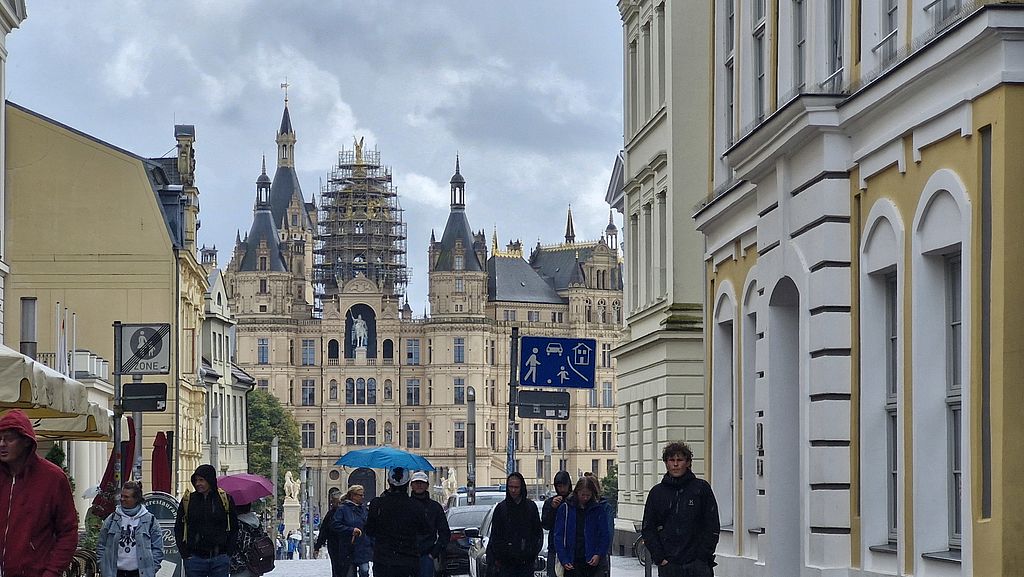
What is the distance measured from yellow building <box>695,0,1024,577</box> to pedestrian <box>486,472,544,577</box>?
2.07m

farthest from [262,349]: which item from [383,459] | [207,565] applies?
[207,565]

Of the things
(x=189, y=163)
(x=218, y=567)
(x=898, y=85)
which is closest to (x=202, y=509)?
(x=218, y=567)

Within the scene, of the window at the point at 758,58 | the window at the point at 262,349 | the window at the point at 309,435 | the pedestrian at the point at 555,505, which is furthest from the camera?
the window at the point at 262,349

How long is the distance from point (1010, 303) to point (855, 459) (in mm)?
3654

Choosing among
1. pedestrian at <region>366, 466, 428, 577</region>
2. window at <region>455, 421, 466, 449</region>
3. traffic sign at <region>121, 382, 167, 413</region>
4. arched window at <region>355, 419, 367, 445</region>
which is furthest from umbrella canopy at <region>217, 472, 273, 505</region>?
arched window at <region>355, 419, 367, 445</region>

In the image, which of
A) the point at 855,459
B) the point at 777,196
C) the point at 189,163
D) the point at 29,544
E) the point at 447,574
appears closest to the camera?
the point at 29,544

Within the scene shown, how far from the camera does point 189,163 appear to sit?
71250 millimetres

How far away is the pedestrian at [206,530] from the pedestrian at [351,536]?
649 centimetres

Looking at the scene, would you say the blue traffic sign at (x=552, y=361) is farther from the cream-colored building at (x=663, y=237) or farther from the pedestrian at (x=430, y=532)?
the cream-colored building at (x=663, y=237)

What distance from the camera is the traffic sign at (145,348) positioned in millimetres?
24516

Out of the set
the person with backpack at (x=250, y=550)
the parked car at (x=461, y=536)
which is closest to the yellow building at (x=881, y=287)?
the person with backpack at (x=250, y=550)

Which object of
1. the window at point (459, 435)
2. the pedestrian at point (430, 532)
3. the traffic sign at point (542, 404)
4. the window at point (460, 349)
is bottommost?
the window at point (459, 435)

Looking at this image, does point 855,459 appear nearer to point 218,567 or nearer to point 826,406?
point 826,406

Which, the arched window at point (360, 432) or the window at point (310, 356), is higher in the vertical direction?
the window at point (310, 356)
